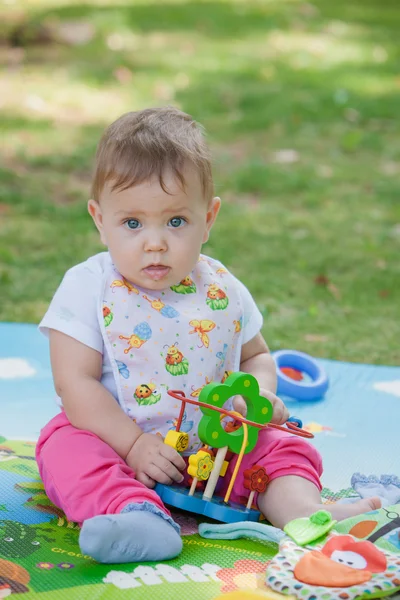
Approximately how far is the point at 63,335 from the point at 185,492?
44 centimetres

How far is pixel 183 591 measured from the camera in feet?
5.83

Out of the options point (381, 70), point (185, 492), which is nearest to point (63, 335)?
point (185, 492)

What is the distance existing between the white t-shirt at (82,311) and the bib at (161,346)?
0.06 feet

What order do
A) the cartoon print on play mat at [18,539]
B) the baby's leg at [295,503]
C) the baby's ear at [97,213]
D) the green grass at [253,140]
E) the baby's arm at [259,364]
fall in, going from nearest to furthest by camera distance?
the cartoon print on play mat at [18,539] < the baby's leg at [295,503] < the baby's ear at [97,213] < the baby's arm at [259,364] < the green grass at [253,140]

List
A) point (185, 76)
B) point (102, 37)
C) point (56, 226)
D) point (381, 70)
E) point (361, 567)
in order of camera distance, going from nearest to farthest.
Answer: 1. point (361, 567)
2. point (56, 226)
3. point (185, 76)
4. point (381, 70)
5. point (102, 37)

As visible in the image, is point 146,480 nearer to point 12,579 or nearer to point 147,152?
point 12,579

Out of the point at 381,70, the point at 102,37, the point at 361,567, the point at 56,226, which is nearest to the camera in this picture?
the point at 361,567

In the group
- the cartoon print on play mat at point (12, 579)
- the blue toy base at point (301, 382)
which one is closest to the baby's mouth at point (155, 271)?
the cartoon print on play mat at point (12, 579)

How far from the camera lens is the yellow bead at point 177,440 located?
82.4 inches

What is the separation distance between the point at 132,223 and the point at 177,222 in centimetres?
10

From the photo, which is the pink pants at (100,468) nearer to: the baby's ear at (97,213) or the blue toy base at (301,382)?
the baby's ear at (97,213)

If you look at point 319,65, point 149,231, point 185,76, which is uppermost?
point 319,65

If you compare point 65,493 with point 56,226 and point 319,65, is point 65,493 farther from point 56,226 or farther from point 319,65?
point 319,65

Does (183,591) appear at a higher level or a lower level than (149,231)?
lower
